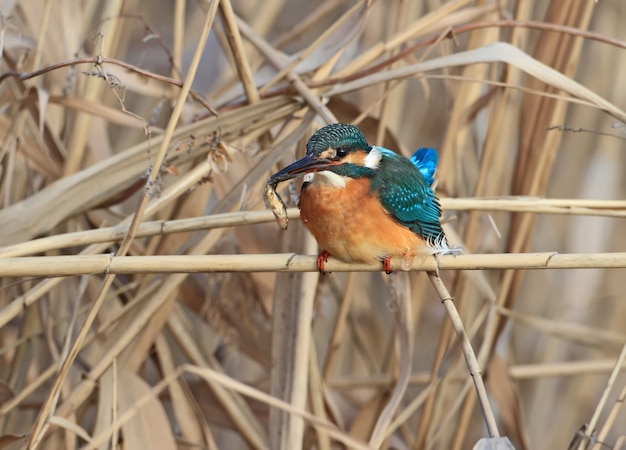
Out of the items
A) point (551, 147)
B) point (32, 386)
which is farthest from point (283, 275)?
point (551, 147)

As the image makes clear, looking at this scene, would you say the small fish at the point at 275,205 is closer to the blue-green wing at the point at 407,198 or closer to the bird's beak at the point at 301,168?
the bird's beak at the point at 301,168

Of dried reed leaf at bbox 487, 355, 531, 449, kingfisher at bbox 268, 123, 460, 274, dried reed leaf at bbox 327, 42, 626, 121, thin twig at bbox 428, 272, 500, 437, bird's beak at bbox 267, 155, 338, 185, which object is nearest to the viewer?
thin twig at bbox 428, 272, 500, 437

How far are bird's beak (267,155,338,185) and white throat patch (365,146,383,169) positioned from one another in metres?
0.16

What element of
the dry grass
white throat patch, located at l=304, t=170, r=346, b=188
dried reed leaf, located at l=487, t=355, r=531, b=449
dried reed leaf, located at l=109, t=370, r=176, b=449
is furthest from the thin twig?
dried reed leaf, located at l=487, t=355, r=531, b=449

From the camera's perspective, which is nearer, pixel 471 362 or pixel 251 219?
pixel 471 362

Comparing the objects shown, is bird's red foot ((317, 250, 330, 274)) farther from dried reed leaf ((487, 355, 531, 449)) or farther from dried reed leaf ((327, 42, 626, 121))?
A: dried reed leaf ((487, 355, 531, 449))

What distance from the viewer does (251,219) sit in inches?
61.4

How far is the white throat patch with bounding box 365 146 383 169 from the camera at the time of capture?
1.64m

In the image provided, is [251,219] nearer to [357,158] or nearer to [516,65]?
[357,158]

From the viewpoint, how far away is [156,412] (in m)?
1.83

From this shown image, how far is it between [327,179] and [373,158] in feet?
0.45

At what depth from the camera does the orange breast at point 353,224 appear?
5.12 feet

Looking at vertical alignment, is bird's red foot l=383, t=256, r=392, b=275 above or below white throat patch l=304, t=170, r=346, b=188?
below

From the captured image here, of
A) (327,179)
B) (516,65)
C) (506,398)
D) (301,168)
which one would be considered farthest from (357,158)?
(506,398)
